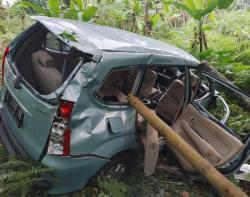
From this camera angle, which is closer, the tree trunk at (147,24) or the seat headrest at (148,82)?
the seat headrest at (148,82)

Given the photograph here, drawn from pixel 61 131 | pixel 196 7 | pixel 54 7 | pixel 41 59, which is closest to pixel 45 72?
pixel 41 59

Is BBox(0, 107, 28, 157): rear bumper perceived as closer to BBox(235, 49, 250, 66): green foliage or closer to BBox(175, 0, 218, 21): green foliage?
BBox(175, 0, 218, 21): green foliage

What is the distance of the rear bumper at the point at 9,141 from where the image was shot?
12.2 ft

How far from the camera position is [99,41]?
12.3 ft

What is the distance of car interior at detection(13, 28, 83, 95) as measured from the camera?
160 inches

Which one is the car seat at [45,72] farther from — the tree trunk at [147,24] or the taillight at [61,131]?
the tree trunk at [147,24]

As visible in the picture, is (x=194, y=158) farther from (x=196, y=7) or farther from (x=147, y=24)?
(x=147, y=24)

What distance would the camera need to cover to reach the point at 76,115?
3312 mm

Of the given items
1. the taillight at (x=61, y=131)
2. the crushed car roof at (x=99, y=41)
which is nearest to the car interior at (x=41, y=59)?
the crushed car roof at (x=99, y=41)

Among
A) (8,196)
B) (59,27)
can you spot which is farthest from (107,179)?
(59,27)

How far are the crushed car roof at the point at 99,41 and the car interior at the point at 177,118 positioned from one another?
305 mm

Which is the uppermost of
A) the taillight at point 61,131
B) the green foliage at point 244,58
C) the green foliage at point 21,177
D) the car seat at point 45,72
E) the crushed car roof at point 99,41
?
the crushed car roof at point 99,41

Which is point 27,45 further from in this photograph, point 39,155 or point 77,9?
point 77,9

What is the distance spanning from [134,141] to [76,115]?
99 cm
